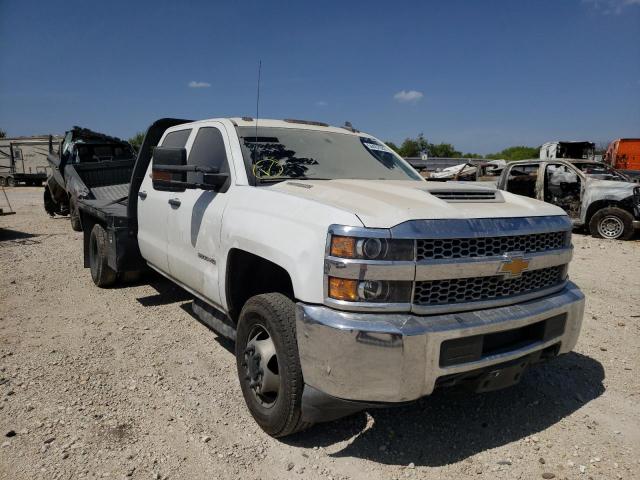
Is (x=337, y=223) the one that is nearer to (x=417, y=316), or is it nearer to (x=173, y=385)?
(x=417, y=316)

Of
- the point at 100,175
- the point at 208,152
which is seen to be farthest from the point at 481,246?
the point at 100,175

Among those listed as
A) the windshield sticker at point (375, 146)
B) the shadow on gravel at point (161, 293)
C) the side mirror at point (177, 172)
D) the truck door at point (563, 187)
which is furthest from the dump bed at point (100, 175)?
the truck door at point (563, 187)

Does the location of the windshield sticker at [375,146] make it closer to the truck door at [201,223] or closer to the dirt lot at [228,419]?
the truck door at [201,223]

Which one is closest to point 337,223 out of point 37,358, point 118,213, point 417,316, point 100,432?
point 417,316

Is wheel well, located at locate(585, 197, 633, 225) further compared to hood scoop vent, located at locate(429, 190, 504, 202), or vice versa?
wheel well, located at locate(585, 197, 633, 225)

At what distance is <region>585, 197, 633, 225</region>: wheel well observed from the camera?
9797 millimetres

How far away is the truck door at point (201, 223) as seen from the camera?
333 cm

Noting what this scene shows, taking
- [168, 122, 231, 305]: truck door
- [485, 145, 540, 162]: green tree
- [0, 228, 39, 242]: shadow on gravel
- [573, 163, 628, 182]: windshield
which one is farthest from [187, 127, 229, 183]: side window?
[485, 145, 540, 162]: green tree

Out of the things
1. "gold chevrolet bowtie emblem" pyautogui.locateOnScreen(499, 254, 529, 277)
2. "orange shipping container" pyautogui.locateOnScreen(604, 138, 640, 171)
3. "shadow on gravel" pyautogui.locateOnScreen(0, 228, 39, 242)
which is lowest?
"shadow on gravel" pyautogui.locateOnScreen(0, 228, 39, 242)

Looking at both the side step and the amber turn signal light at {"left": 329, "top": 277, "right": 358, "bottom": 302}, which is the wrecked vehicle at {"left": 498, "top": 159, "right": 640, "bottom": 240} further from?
the amber turn signal light at {"left": 329, "top": 277, "right": 358, "bottom": 302}

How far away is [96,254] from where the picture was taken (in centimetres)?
596

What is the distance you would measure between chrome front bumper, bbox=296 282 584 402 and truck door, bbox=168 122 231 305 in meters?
1.22

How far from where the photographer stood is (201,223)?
11.5ft

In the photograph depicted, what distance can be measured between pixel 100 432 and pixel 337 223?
1989 mm
